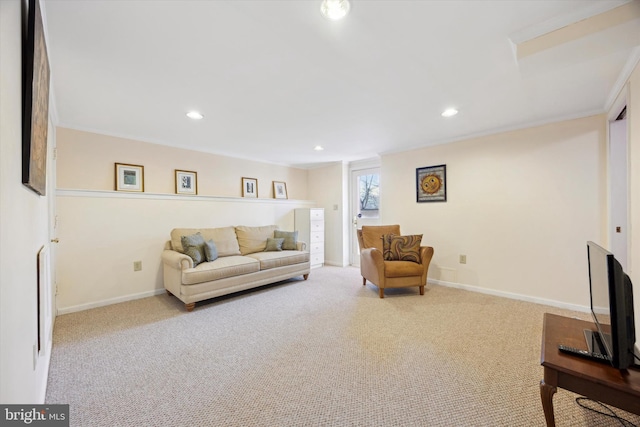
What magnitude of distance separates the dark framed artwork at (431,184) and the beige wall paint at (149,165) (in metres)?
2.78

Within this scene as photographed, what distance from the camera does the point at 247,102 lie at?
7.79 feet

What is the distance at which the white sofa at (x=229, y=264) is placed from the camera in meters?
2.88

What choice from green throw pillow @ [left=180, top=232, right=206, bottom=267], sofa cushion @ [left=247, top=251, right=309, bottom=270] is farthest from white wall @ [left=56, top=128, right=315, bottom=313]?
sofa cushion @ [left=247, top=251, right=309, bottom=270]

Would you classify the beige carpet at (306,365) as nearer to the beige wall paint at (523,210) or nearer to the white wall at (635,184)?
the beige wall paint at (523,210)

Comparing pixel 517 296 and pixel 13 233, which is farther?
pixel 517 296

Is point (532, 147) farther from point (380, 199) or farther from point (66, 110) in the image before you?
point (66, 110)

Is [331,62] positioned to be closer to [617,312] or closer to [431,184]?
[617,312]

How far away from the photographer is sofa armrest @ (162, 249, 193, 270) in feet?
9.41

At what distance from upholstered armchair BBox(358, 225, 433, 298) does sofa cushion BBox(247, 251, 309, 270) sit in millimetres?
992

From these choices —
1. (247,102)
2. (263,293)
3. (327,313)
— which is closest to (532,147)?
(327,313)

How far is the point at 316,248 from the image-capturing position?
16.9 feet

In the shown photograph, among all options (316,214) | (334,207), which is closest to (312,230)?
(316,214)

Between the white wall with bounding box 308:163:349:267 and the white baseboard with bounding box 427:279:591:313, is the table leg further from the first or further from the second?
the white wall with bounding box 308:163:349:267

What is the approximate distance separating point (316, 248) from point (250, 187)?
5.86 feet
